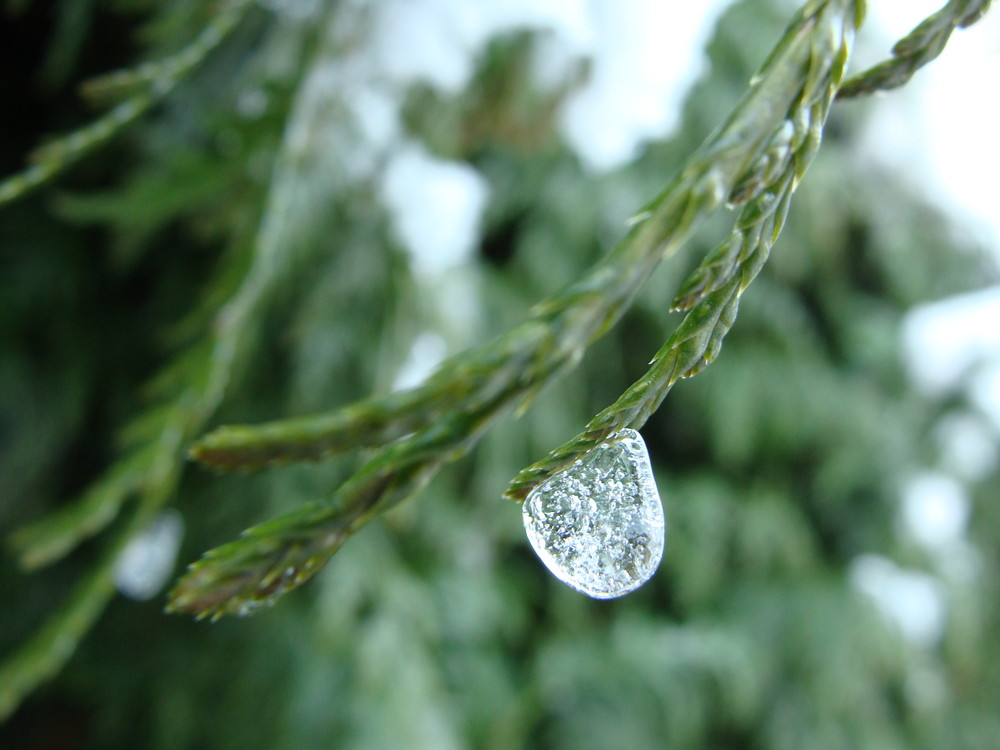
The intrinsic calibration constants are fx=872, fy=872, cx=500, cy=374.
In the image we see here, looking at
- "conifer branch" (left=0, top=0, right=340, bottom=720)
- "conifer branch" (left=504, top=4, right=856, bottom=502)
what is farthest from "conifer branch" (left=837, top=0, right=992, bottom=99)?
"conifer branch" (left=0, top=0, right=340, bottom=720)

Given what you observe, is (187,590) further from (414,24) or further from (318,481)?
(318,481)

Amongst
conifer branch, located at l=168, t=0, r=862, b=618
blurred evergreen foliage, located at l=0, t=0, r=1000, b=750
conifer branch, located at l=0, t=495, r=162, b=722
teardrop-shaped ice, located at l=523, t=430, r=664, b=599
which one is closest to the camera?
conifer branch, located at l=168, t=0, r=862, b=618

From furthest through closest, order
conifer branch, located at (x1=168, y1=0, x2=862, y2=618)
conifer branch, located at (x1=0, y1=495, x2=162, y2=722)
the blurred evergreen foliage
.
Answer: the blurred evergreen foliage < conifer branch, located at (x1=0, y1=495, x2=162, y2=722) < conifer branch, located at (x1=168, y1=0, x2=862, y2=618)

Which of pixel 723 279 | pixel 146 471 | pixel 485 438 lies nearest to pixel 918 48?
pixel 723 279

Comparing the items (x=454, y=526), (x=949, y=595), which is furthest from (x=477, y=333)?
(x=949, y=595)

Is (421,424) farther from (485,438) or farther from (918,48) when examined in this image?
(485,438)

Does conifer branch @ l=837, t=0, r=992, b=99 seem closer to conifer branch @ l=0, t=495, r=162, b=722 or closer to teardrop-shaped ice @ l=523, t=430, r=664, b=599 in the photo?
teardrop-shaped ice @ l=523, t=430, r=664, b=599
